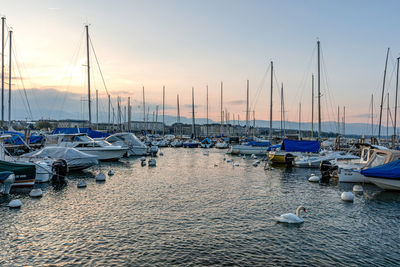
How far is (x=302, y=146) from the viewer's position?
43.7 metres

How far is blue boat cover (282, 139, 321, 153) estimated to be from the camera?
4294cm

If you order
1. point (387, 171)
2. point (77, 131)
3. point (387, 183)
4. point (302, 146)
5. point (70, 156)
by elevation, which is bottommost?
point (387, 183)

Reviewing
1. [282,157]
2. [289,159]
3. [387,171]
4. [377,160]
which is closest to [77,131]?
[282,157]

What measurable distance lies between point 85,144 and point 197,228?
33.4m

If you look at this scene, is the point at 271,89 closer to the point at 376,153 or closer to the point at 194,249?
the point at 376,153

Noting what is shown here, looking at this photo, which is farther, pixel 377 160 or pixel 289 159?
pixel 289 159

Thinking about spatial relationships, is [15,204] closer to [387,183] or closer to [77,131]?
[387,183]

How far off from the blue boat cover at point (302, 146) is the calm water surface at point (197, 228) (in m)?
18.6

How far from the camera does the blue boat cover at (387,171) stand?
A: 23141mm

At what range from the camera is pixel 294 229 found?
15.0 metres

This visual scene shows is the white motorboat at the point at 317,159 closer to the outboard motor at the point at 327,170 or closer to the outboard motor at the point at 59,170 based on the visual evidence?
the outboard motor at the point at 327,170

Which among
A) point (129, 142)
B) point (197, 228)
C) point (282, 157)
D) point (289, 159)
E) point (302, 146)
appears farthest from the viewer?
point (129, 142)

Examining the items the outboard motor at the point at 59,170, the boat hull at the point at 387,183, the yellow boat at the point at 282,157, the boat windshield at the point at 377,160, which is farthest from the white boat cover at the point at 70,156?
the boat windshield at the point at 377,160

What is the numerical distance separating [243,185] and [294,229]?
1231cm
